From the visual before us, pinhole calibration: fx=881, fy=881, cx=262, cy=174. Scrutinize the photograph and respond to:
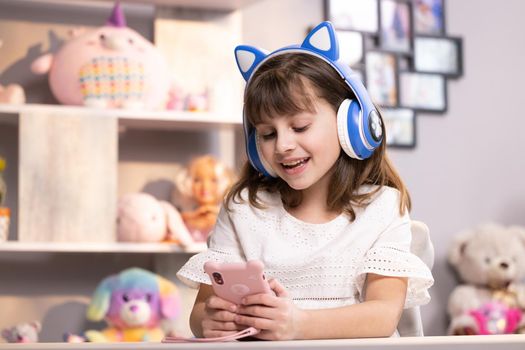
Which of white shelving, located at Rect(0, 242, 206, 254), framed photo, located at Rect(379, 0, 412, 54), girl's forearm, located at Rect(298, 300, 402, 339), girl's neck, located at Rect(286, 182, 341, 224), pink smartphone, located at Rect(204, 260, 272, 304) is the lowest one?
girl's forearm, located at Rect(298, 300, 402, 339)

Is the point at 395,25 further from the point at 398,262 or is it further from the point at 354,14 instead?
the point at 398,262

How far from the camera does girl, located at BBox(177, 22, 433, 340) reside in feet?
3.74

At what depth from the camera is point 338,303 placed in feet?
3.86

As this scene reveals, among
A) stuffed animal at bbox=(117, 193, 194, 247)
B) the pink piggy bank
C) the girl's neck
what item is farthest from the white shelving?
the girl's neck

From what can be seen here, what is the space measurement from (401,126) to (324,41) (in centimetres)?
199

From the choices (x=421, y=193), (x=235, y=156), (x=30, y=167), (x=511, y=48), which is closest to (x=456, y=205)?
(x=421, y=193)

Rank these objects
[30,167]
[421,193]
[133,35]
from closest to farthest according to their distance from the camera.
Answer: [30,167], [133,35], [421,193]

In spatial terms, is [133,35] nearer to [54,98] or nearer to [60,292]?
[54,98]

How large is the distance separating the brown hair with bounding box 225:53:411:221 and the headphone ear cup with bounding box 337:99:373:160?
3cm

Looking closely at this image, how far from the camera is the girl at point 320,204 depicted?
114cm

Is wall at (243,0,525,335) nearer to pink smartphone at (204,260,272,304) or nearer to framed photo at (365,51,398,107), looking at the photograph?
framed photo at (365,51,398,107)

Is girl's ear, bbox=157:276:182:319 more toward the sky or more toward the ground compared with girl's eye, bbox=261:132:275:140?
more toward the ground

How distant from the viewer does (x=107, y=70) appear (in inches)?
99.3

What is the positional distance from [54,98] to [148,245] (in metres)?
0.58
